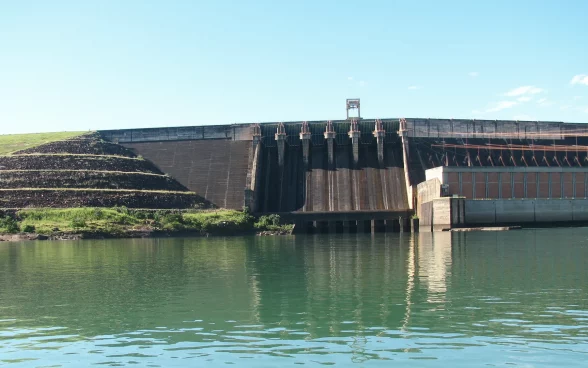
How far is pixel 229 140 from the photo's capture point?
95.2 m

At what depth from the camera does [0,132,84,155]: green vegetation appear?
3712 inches

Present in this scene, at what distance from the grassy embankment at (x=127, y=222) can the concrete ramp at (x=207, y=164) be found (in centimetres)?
541

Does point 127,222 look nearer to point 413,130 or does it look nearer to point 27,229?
point 27,229

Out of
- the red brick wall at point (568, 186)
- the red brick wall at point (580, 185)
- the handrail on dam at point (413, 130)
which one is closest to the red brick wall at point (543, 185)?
the red brick wall at point (568, 186)

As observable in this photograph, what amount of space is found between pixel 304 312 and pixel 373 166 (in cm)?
6580

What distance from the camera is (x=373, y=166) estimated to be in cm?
8712

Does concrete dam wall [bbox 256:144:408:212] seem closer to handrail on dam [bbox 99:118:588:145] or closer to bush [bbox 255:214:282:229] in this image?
handrail on dam [bbox 99:118:588:145]

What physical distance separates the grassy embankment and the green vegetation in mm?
21364

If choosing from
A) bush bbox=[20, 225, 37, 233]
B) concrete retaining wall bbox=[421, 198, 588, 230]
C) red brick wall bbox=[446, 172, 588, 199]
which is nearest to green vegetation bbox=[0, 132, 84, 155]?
bush bbox=[20, 225, 37, 233]

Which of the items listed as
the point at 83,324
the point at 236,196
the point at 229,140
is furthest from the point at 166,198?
the point at 83,324

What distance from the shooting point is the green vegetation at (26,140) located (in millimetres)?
94275

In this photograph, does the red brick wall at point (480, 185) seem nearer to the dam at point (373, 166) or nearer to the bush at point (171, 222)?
the dam at point (373, 166)

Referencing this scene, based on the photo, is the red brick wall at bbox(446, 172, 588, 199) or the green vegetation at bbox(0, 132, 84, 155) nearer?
the red brick wall at bbox(446, 172, 588, 199)

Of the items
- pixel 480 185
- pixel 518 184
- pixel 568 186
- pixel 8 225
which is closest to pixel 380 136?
pixel 480 185
